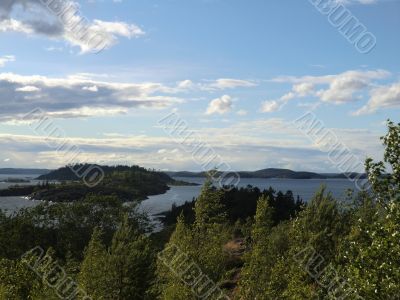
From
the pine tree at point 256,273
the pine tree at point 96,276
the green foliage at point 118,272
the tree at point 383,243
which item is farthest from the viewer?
the green foliage at point 118,272

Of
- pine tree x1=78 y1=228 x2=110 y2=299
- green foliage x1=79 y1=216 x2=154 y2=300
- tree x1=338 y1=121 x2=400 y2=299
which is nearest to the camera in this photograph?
tree x1=338 y1=121 x2=400 y2=299

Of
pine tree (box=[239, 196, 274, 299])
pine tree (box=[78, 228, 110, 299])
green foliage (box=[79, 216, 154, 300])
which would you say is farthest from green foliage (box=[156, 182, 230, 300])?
pine tree (box=[78, 228, 110, 299])

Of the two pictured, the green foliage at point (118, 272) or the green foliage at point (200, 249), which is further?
the green foliage at point (118, 272)

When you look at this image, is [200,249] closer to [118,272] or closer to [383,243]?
[118,272]

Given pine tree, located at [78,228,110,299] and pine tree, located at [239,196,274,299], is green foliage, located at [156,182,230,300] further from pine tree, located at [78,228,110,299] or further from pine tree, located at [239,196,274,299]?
pine tree, located at [78,228,110,299]

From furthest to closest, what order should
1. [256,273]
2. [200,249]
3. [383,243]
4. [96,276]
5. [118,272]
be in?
1. [200,249]
2. [118,272]
3. [96,276]
4. [256,273]
5. [383,243]

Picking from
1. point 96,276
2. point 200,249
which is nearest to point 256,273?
point 200,249

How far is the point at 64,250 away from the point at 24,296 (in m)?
40.9

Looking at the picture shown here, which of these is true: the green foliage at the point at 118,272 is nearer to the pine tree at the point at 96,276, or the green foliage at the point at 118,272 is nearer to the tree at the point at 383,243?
the pine tree at the point at 96,276

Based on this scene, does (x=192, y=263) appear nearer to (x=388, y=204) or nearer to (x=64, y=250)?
(x=388, y=204)

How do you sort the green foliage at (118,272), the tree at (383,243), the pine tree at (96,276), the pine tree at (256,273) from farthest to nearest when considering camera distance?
1. the green foliage at (118,272)
2. the pine tree at (96,276)
3. the pine tree at (256,273)
4. the tree at (383,243)

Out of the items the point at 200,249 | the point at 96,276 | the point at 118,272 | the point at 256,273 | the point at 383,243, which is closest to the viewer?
the point at 383,243

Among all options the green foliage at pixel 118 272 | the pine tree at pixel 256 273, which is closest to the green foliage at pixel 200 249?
the green foliage at pixel 118 272

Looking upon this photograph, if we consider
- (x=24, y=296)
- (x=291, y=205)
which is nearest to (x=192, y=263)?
(x=24, y=296)
